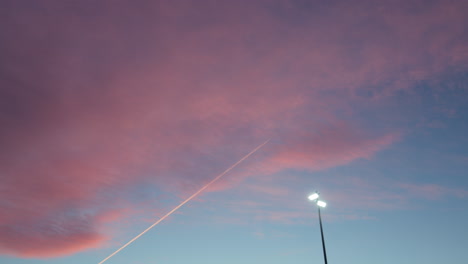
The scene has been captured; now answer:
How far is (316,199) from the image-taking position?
1269 cm
